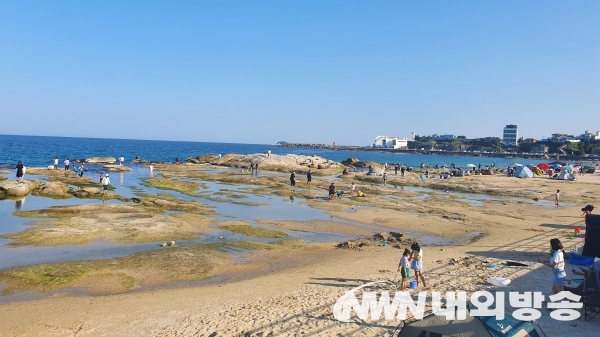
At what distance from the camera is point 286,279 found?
14.8 meters

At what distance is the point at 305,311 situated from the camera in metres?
11.4

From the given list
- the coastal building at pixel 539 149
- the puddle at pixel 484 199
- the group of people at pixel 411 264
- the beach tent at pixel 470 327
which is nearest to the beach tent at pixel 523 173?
the puddle at pixel 484 199

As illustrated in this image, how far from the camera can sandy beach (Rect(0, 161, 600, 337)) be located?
34.3ft

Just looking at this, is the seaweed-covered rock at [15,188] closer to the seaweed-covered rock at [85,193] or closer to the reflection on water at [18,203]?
the reflection on water at [18,203]

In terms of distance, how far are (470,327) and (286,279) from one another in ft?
26.2

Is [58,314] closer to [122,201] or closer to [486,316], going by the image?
[486,316]

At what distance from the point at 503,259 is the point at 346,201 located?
19.8 meters

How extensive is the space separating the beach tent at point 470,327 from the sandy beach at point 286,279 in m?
1.95

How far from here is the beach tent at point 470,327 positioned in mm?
7836

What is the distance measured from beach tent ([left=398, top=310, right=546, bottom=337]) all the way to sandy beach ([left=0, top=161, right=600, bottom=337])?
6.40 feet

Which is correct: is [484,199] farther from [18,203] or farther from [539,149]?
[539,149]

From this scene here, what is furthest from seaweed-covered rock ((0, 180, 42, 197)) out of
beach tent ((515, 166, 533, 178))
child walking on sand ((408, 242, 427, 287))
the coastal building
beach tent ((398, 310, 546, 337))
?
the coastal building

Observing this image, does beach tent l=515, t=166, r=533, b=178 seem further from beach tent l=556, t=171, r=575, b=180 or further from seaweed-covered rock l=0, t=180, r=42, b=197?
seaweed-covered rock l=0, t=180, r=42, b=197

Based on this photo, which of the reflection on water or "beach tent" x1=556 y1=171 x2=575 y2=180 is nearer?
the reflection on water
